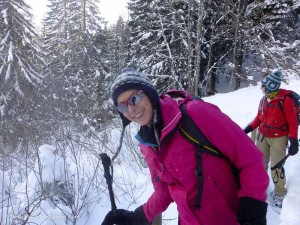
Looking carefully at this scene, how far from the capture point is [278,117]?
432 centimetres

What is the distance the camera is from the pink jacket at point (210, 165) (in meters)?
1.58

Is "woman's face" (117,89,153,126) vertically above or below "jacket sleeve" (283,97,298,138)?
below

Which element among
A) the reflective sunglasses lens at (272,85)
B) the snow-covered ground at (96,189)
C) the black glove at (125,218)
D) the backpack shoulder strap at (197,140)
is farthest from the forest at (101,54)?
the backpack shoulder strap at (197,140)

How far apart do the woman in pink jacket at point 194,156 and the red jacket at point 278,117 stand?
2781mm

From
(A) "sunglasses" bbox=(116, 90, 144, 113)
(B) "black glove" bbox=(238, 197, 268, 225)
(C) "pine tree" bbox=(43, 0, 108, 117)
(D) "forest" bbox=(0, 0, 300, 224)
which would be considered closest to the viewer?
(B) "black glove" bbox=(238, 197, 268, 225)

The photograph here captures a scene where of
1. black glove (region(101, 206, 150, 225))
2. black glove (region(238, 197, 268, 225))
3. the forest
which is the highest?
the forest

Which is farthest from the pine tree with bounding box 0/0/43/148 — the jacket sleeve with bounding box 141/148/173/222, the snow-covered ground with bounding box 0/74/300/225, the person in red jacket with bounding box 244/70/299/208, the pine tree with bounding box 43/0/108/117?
the jacket sleeve with bounding box 141/148/173/222

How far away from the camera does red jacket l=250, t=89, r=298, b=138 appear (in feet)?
13.5

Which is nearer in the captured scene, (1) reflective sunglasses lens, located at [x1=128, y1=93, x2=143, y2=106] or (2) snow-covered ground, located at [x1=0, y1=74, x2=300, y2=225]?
(1) reflective sunglasses lens, located at [x1=128, y1=93, x2=143, y2=106]

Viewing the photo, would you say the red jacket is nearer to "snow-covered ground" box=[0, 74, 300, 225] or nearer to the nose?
"snow-covered ground" box=[0, 74, 300, 225]

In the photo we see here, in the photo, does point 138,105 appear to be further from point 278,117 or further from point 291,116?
point 278,117

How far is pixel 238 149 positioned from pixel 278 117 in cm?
306

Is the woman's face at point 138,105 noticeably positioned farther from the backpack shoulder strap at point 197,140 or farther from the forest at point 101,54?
the forest at point 101,54

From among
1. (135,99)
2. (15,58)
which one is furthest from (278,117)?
(15,58)
